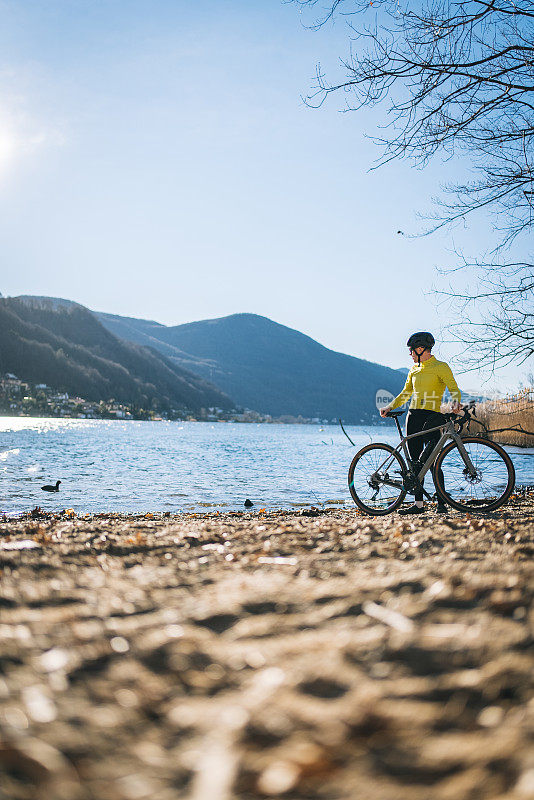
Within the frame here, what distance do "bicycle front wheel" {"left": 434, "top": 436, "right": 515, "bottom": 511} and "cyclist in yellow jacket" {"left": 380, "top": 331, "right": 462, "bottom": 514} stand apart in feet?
1.05

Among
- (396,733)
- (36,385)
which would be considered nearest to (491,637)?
(396,733)

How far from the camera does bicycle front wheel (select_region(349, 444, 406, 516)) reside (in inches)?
307

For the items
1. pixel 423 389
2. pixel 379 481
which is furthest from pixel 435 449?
pixel 379 481

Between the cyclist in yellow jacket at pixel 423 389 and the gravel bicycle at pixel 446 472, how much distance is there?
15 centimetres

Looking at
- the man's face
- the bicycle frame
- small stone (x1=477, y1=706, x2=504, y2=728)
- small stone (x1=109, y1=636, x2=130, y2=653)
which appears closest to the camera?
small stone (x1=477, y1=706, x2=504, y2=728)

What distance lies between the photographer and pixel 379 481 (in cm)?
794

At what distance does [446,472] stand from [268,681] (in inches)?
236

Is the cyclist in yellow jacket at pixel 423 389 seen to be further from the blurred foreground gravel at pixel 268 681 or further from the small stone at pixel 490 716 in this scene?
the small stone at pixel 490 716

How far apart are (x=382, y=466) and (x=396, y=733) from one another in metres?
6.62

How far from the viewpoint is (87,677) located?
1834 millimetres

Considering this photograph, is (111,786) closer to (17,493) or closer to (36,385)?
(17,493)

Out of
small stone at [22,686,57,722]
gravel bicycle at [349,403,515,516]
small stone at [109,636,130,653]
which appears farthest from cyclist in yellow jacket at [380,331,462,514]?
small stone at [22,686,57,722]

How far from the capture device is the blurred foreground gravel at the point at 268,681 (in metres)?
1.28

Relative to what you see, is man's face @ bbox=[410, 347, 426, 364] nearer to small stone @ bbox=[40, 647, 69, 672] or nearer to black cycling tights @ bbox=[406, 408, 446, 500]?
black cycling tights @ bbox=[406, 408, 446, 500]
